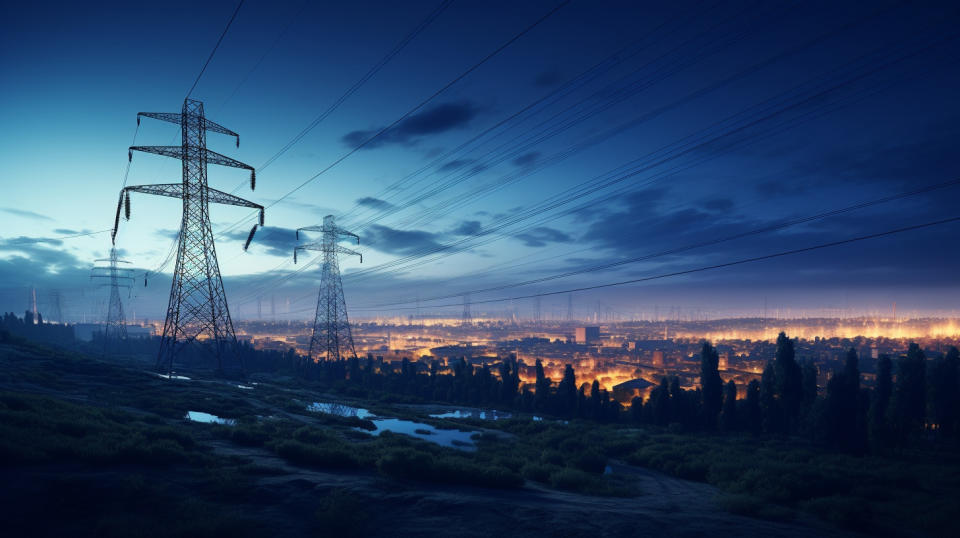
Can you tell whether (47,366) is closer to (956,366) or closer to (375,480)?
(375,480)

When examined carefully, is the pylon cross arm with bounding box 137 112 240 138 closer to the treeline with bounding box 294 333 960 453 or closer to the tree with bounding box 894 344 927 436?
the treeline with bounding box 294 333 960 453

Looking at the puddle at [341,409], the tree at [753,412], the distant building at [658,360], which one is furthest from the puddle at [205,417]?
the distant building at [658,360]

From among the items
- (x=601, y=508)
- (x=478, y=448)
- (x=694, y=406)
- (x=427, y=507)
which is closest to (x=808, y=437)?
(x=694, y=406)

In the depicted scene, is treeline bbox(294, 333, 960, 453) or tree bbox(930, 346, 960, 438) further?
tree bbox(930, 346, 960, 438)

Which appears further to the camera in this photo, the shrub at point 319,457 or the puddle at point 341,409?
the puddle at point 341,409

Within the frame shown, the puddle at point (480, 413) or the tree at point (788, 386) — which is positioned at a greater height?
the tree at point (788, 386)

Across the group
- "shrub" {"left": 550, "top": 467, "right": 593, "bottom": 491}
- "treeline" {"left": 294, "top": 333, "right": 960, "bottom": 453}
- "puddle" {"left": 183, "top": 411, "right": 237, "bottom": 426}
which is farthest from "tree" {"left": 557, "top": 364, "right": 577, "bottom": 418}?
"puddle" {"left": 183, "top": 411, "right": 237, "bottom": 426}

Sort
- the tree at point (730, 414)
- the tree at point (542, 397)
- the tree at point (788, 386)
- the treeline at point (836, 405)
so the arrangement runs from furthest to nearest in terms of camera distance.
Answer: the tree at point (542, 397) < the tree at point (730, 414) < the tree at point (788, 386) < the treeline at point (836, 405)

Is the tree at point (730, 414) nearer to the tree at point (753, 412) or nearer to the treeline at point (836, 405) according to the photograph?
the treeline at point (836, 405)
